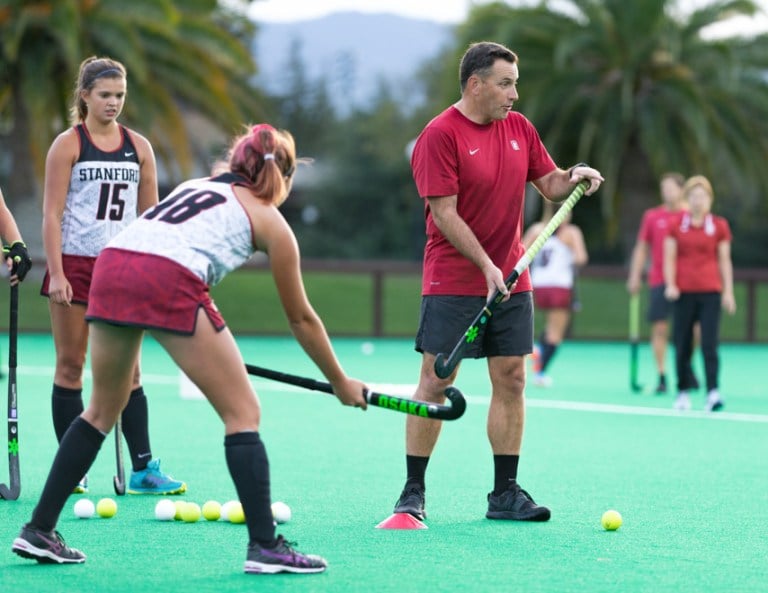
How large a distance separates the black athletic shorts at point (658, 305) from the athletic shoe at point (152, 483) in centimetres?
775

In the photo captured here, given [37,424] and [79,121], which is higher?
[79,121]

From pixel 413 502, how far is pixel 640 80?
2115 centimetres

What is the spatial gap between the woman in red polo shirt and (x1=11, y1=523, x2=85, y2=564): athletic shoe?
7513mm

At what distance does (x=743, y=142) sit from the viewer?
25438 mm

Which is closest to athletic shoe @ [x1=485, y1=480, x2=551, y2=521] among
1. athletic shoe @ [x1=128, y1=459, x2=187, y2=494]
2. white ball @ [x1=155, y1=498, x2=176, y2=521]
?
white ball @ [x1=155, y1=498, x2=176, y2=521]

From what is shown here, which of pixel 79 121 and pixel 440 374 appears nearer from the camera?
pixel 440 374

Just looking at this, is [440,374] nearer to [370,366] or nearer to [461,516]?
[461,516]

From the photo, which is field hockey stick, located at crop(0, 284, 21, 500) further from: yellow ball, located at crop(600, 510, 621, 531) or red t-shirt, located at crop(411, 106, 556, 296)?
yellow ball, located at crop(600, 510, 621, 531)

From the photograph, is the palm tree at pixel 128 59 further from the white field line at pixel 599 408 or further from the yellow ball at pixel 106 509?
the yellow ball at pixel 106 509

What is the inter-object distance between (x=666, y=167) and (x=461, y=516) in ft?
64.9

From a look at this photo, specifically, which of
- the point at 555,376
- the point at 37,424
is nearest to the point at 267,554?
the point at 37,424

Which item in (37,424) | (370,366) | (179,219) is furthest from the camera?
(370,366)

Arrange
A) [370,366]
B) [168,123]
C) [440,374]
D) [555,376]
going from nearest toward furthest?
[440,374], [555,376], [370,366], [168,123]

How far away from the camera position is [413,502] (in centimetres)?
620
